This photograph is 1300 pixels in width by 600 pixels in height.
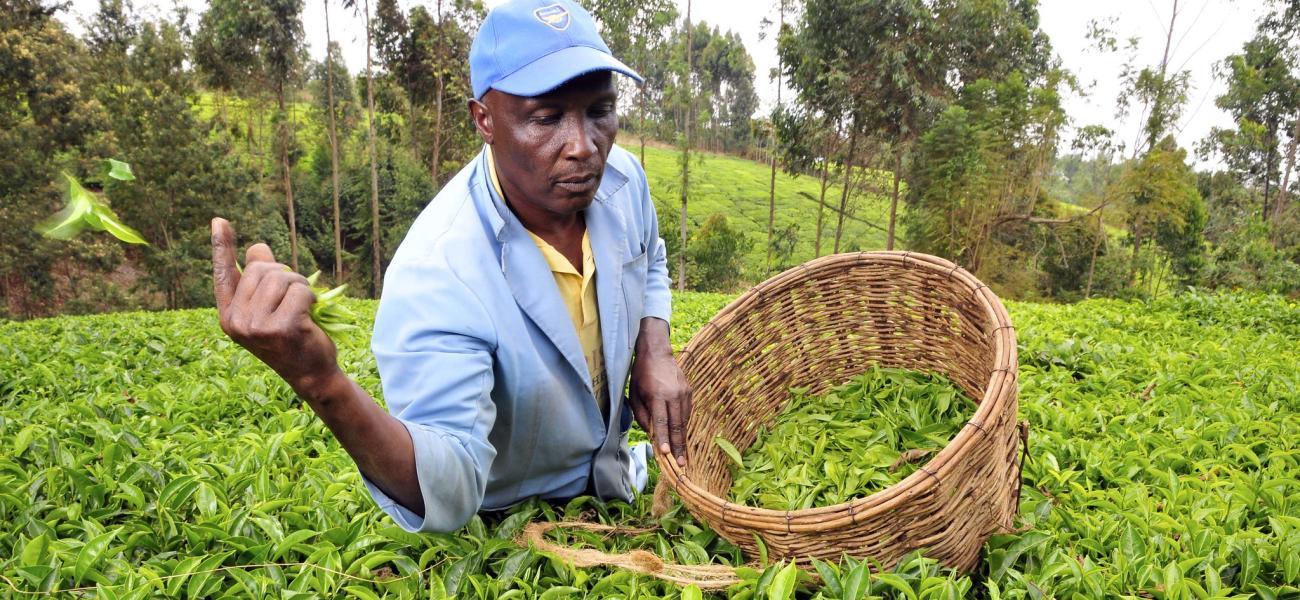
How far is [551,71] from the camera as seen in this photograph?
4.78 feet

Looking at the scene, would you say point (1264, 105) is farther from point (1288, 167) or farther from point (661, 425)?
point (661, 425)

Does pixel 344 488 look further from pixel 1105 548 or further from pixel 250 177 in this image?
pixel 250 177

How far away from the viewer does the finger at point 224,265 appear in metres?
0.92

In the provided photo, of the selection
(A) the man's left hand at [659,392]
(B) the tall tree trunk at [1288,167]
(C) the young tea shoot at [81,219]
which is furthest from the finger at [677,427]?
(B) the tall tree trunk at [1288,167]

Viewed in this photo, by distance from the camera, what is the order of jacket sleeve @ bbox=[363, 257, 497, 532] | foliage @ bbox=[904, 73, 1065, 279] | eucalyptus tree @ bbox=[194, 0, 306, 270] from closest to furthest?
jacket sleeve @ bbox=[363, 257, 497, 532], foliage @ bbox=[904, 73, 1065, 279], eucalyptus tree @ bbox=[194, 0, 306, 270]

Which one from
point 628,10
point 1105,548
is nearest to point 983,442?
point 1105,548

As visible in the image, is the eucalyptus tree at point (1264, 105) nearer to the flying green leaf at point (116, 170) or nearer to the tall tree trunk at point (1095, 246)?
the tall tree trunk at point (1095, 246)

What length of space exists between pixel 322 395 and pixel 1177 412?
2755 millimetres

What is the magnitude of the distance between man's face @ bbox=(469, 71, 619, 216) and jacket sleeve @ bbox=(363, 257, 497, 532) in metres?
0.26

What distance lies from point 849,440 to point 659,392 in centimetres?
67

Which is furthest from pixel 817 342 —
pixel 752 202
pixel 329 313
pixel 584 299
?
pixel 752 202

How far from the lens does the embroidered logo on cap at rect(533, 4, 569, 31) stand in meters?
1.51

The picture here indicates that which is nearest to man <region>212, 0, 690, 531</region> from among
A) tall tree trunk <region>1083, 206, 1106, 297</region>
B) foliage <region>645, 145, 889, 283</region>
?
tall tree trunk <region>1083, 206, 1106, 297</region>

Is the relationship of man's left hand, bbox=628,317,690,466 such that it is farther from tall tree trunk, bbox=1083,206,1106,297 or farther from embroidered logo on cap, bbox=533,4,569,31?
tall tree trunk, bbox=1083,206,1106,297
